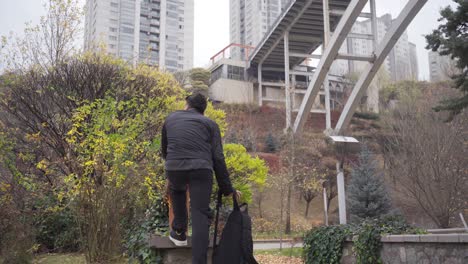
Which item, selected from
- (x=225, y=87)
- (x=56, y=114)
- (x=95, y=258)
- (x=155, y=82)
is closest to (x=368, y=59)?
(x=155, y=82)

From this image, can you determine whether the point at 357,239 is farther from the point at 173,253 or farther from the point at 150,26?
the point at 150,26

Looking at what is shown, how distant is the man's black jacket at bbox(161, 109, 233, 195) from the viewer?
2.85 meters

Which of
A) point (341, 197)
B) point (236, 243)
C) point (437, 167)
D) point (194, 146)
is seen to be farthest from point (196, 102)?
point (437, 167)

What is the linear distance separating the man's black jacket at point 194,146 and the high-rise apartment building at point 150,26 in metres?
57.8

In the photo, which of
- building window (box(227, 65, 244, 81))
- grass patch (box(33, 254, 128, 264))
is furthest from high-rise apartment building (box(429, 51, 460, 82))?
building window (box(227, 65, 244, 81))

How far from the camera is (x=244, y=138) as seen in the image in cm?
2705

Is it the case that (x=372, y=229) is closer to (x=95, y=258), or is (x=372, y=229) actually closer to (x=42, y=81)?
(x=95, y=258)

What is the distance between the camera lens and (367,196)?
15.7 metres

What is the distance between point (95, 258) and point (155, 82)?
7.11m

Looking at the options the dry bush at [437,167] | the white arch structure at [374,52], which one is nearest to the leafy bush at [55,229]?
the white arch structure at [374,52]

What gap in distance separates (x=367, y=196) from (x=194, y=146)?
14.2 meters

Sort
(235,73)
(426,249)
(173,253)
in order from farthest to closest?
1. (235,73)
2. (426,249)
3. (173,253)

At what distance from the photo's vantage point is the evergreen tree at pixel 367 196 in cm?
1541

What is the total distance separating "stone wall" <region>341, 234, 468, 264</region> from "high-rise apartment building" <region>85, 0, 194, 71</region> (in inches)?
2239
